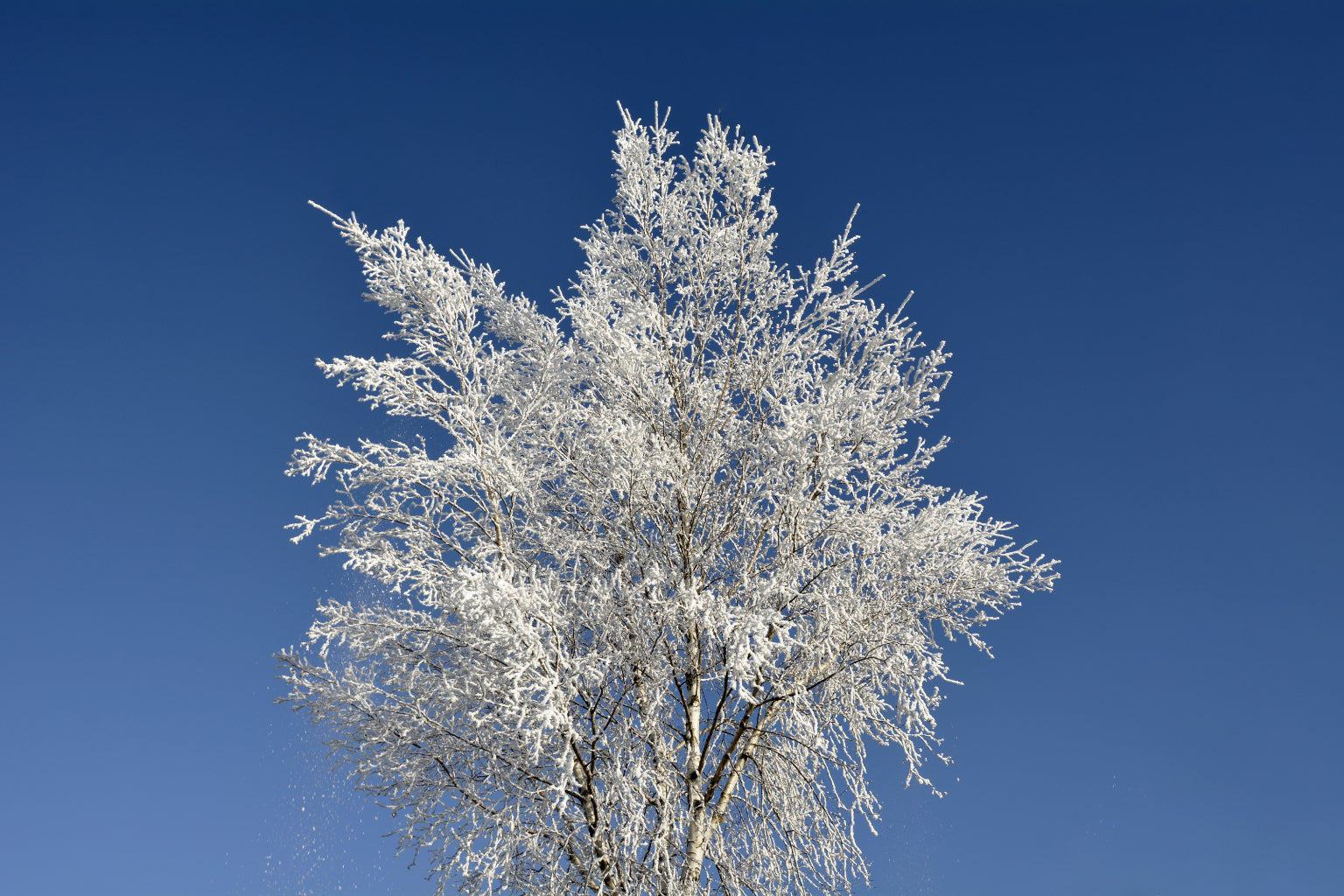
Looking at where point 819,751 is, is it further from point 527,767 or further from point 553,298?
point 553,298

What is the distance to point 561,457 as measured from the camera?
6805 mm

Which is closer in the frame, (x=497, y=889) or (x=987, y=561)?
(x=497, y=889)

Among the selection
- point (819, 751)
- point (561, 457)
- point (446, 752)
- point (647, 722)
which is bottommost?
point (446, 752)

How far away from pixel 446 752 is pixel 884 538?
361 cm

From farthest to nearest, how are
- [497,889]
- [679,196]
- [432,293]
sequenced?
[679,196] → [432,293] → [497,889]

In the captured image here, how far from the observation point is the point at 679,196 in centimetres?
809

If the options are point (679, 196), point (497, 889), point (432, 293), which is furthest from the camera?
point (679, 196)

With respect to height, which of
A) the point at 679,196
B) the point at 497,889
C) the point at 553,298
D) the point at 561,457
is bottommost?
the point at 497,889

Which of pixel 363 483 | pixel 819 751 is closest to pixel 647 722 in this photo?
pixel 819 751

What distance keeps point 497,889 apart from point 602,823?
80cm

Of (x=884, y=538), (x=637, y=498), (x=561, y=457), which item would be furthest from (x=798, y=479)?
(x=561, y=457)

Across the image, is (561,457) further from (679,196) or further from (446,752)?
(679,196)

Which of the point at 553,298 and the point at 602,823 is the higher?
the point at 553,298

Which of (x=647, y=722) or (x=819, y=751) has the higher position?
(x=819, y=751)
